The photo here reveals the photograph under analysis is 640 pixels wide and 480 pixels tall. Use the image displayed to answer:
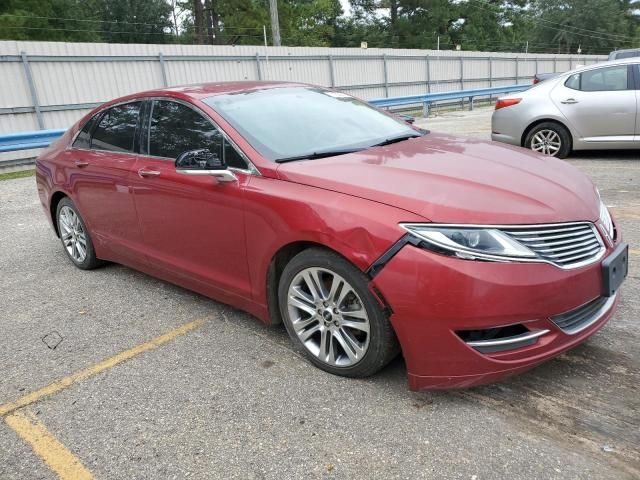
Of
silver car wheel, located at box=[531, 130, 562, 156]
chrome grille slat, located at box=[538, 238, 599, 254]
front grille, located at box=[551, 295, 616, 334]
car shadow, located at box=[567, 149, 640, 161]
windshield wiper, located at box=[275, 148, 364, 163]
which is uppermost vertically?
windshield wiper, located at box=[275, 148, 364, 163]

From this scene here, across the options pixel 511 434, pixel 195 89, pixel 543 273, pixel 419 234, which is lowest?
pixel 511 434

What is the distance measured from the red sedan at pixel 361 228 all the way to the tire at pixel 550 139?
16.2ft

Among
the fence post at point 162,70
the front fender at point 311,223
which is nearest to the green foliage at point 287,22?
the fence post at point 162,70

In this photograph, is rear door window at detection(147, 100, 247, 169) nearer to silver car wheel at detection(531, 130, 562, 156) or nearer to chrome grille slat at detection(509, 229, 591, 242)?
chrome grille slat at detection(509, 229, 591, 242)

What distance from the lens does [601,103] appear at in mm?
7820

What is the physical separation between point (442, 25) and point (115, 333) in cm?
5375

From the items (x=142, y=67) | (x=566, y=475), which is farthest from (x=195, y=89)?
(x=142, y=67)

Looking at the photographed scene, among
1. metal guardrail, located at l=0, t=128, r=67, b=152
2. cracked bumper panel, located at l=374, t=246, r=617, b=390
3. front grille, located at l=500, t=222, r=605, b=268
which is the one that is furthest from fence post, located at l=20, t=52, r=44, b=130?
front grille, located at l=500, t=222, r=605, b=268

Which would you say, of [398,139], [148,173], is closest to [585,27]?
[398,139]

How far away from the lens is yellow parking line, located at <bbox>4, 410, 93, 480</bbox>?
2.41 metres

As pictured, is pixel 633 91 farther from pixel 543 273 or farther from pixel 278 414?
pixel 278 414

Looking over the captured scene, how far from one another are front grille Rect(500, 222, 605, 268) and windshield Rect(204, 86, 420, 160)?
1.31m

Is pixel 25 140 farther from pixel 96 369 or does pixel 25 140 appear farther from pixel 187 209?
pixel 96 369

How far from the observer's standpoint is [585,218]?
2.73 meters
